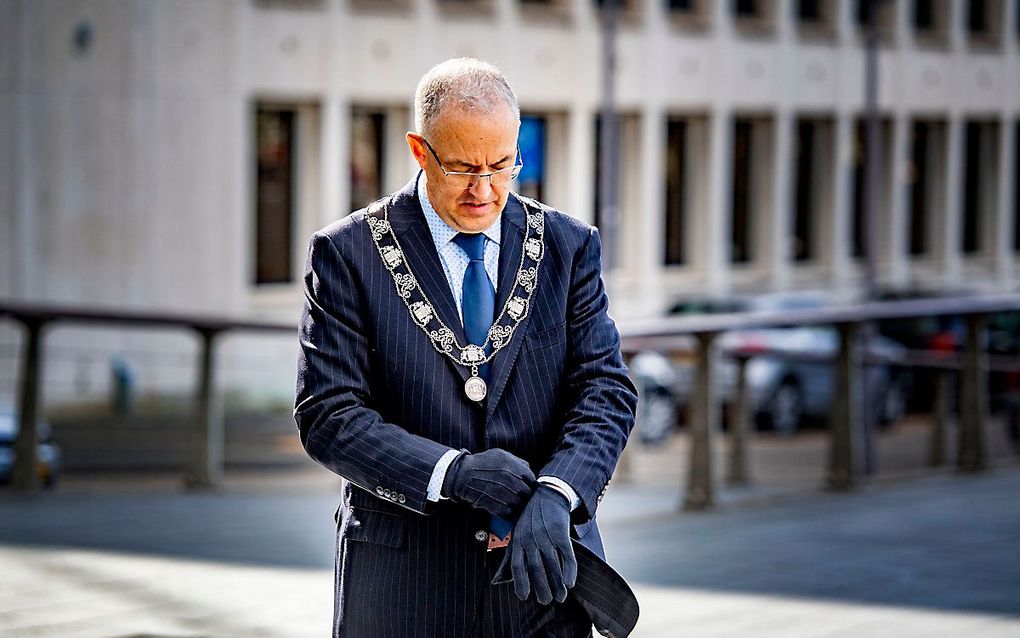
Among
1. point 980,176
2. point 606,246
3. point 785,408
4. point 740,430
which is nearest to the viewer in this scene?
point 740,430

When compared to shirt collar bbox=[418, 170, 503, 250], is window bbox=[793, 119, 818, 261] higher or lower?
higher

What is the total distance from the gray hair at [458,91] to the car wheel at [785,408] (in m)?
18.5

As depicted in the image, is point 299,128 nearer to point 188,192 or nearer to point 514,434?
point 188,192

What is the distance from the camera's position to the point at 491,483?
11.8 feet

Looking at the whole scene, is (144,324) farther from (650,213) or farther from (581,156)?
(650,213)

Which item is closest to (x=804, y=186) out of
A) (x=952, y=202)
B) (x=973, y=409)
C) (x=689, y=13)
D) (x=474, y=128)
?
(x=952, y=202)

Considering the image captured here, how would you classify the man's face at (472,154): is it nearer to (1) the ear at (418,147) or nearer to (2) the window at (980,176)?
(1) the ear at (418,147)

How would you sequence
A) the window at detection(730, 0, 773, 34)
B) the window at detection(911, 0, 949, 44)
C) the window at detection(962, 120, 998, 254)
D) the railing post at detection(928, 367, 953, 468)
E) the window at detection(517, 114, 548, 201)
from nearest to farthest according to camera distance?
the railing post at detection(928, 367, 953, 468) → the window at detection(517, 114, 548, 201) → the window at detection(730, 0, 773, 34) → the window at detection(911, 0, 949, 44) → the window at detection(962, 120, 998, 254)

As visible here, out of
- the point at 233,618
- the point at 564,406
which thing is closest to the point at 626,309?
the point at 233,618

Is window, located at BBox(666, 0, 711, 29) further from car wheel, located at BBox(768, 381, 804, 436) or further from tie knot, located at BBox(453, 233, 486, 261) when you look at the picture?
tie knot, located at BBox(453, 233, 486, 261)

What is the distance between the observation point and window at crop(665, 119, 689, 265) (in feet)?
130

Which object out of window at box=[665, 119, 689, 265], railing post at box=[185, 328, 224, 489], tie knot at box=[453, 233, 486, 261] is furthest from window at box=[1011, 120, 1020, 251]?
tie knot at box=[453, 233, 486, 261]

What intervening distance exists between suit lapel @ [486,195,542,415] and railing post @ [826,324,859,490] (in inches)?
311

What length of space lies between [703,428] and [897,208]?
34.3m
